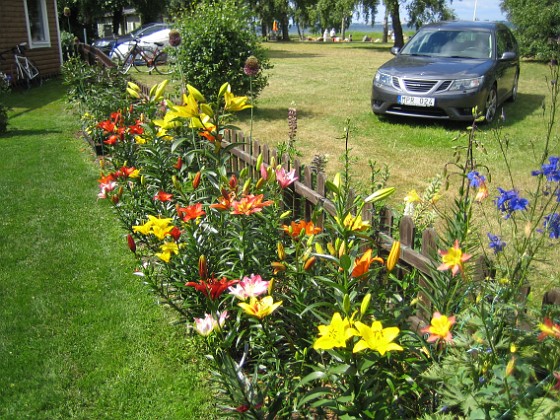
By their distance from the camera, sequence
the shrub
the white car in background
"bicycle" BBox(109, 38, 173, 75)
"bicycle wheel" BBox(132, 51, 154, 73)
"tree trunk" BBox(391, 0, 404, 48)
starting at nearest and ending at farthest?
the shrub → "bicycle" BBox(109, 38, 173, 75) → "bicycle wheel" BBox(132, 51, 154, 73) → the white car in background → "tree trunk" BBox(391, 0, 404, 48)

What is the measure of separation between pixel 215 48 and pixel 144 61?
1035 centimetres

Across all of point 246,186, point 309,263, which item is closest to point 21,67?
point 246,186

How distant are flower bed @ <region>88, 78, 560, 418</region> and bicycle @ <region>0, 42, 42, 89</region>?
13499 millimetres

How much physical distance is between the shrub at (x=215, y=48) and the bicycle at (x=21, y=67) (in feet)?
24.3

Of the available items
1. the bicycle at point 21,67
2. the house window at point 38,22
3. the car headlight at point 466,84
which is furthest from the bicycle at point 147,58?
the car headlight at point 466,84

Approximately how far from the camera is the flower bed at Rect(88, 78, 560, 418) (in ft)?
5.42

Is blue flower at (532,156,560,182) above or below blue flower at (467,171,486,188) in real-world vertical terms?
above

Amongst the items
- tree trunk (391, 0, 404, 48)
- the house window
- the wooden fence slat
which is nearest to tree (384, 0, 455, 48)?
tree trunk (391, 0, 404, 48)

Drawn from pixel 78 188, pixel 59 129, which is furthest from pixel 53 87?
pixel 78 188

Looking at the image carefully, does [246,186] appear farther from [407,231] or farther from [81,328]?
[81,328]

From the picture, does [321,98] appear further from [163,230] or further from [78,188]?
[163,230]

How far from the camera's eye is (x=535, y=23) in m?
20.3

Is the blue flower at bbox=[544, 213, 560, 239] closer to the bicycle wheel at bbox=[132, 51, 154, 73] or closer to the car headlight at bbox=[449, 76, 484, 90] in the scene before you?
the car headlight at bbox=[449, 76, 484, 90]

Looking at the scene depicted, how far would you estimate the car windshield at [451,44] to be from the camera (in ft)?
30.0
